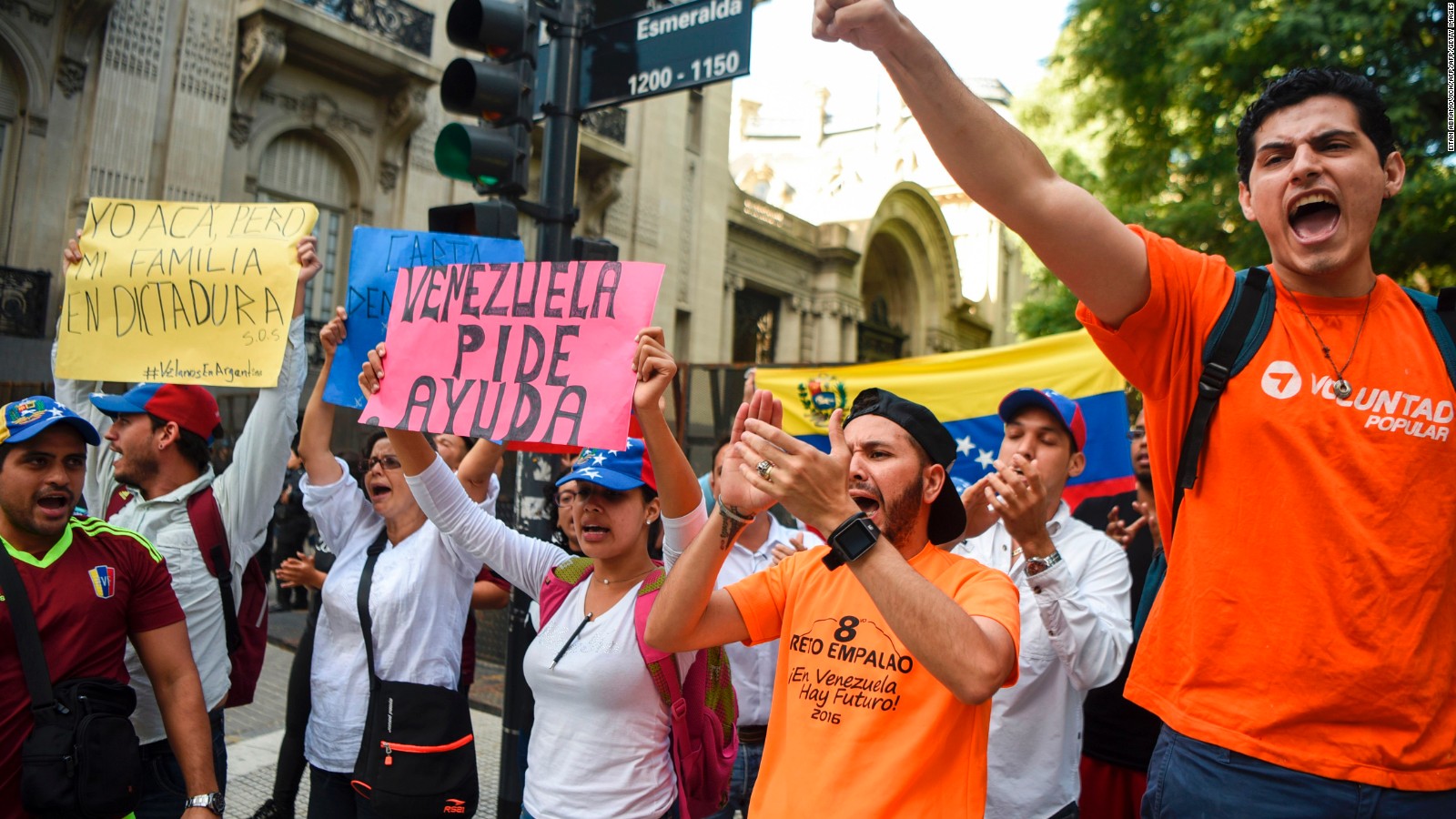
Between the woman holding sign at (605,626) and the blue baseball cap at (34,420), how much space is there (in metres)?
0.85

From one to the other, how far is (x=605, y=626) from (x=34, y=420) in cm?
184

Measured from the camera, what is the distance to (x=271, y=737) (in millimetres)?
6938

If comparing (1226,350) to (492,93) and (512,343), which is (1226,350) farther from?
(492,93)

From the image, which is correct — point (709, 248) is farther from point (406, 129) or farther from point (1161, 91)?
point (1161, 91)

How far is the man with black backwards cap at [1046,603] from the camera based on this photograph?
2715 mm

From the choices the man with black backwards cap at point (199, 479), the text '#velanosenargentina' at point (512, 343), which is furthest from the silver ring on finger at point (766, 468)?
the man with black backwards cap at point (199, 479)

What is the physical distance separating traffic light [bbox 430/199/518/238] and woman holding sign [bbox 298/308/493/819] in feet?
3.16

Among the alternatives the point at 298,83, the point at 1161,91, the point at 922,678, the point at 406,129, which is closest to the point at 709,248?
the point at 406,129

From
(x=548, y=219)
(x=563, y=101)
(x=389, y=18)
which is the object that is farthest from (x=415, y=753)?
(x=389, y=18)

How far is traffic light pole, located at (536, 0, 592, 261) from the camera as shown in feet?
16.2

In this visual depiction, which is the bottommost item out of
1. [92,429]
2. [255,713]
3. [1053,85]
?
[255,713]

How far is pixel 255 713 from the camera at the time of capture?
7535 mm

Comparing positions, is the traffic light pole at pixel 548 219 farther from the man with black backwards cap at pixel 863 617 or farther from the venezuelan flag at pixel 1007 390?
the venezuelan flag at pixel 1007 390

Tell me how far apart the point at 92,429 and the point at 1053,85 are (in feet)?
53.4
